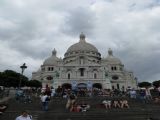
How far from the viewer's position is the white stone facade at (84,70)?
96.6 m

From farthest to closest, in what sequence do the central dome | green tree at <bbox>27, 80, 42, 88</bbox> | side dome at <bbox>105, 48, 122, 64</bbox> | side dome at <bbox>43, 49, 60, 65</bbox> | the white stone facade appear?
side dome at <bbox>43, 49, 60, 65</bbox>
side dome at <bbox>105, 48, 122, 64</bbox>
the central dome
the white stone facade
green tree at <bbox>27, 80, 42, 88</bbox>

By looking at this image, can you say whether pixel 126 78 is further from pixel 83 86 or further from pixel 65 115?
pixel 65 115

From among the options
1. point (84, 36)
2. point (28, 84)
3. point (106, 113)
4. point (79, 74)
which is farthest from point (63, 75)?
point (106, 113)

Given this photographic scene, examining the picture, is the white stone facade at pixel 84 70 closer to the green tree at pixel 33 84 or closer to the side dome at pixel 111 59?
the side dome at pixel 111 59

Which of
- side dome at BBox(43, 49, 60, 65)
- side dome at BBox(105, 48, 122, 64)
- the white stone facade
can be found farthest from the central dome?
side dome at BBox(43, 49, 60, 65)

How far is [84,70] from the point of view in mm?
98625

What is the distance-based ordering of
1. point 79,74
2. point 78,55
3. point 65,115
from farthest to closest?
1. point 78,55
2. point 79,74
3. point 65,115

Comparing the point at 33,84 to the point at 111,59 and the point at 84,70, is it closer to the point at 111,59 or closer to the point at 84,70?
the point at 84,70

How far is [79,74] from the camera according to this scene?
9819 cm

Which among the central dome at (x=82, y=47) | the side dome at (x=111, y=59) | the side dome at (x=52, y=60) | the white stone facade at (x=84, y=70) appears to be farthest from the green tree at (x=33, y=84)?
the side dome at (x=111, y=59)

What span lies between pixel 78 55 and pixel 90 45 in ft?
46.2

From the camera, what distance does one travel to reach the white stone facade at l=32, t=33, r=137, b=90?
9656 cm

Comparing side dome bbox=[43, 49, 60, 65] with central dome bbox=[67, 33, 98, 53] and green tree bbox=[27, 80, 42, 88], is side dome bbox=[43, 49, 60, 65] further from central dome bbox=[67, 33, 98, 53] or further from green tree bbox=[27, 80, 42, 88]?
green tree bbox=[27, 80, 42, 88]

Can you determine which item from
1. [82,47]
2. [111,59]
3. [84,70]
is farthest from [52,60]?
[84,70]
